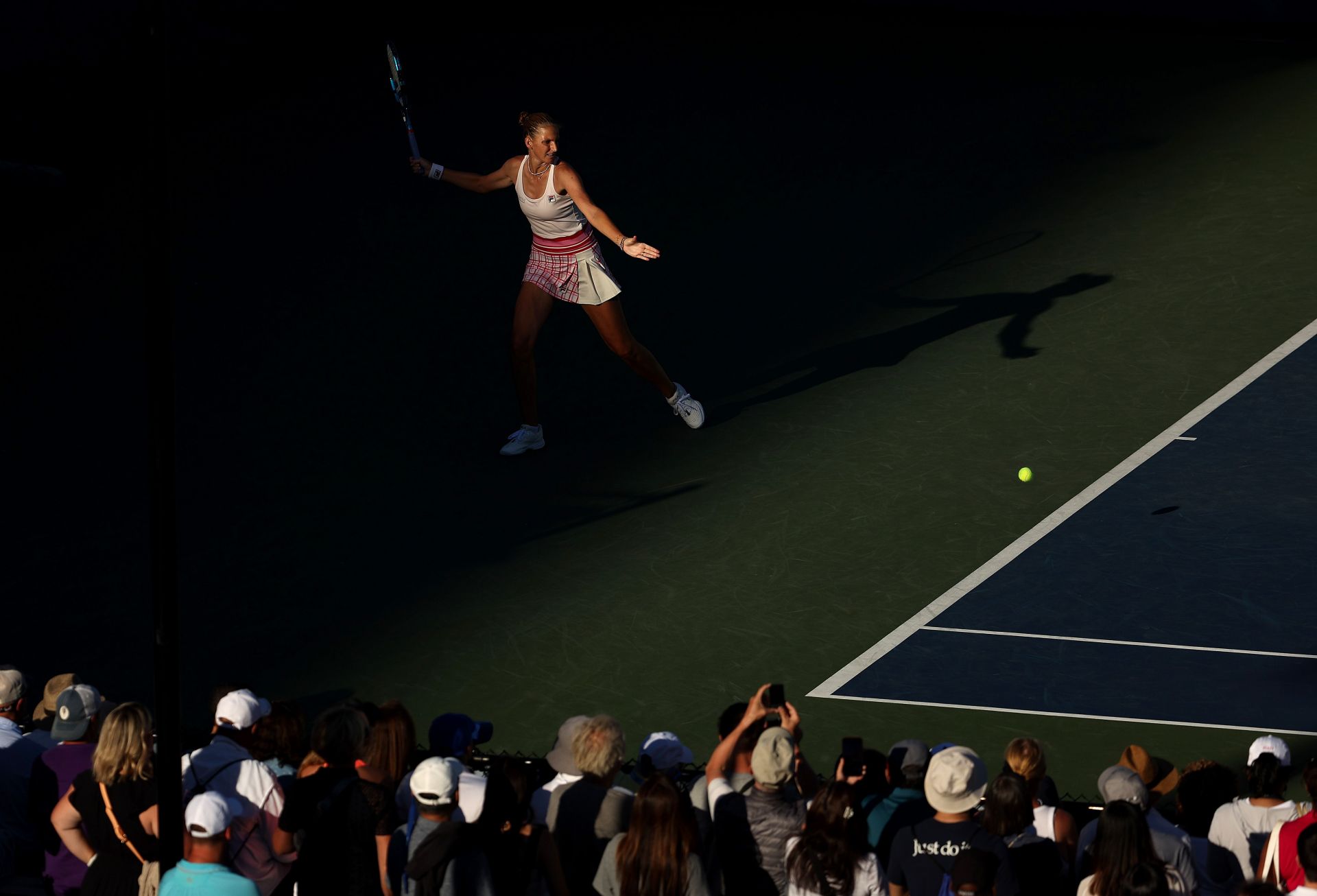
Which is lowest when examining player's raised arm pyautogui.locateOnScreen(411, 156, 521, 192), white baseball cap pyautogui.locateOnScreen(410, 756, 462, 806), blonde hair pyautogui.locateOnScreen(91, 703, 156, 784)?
white baseball cap pyautogui.locateOnScreen(410, 756, 462, 806)

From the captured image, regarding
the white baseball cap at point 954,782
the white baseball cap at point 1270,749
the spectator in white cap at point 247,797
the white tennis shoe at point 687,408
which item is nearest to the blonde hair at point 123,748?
the spectator in white cap at point 247,797

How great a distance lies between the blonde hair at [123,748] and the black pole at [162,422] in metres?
0.38

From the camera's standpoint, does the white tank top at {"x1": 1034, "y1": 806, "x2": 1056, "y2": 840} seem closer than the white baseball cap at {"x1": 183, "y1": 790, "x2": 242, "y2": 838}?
No

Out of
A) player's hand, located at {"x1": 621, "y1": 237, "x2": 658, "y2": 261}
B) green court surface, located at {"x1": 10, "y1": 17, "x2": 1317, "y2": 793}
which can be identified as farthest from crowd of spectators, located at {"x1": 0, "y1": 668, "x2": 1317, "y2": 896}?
player's hand, located at {"x1": 621, "y1": 237, "x2": 658, "y2": 261}

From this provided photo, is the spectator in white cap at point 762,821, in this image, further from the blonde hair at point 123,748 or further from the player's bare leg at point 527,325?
the player's bare leg at point 527,325

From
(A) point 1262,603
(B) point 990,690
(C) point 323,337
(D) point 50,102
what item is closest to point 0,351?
(C) point 323,337

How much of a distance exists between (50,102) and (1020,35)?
1002 cm

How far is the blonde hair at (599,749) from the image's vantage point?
7250mm

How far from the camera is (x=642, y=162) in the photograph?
18000 mm

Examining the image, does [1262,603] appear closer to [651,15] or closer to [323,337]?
[323,337]

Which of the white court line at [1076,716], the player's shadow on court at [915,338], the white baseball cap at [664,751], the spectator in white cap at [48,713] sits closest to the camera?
the white baseball cap at [664,751]

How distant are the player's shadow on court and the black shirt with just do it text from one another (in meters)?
7.09

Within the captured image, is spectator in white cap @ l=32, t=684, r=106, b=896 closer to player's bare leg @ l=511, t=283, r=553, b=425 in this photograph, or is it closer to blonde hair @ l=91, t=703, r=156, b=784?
blonde hair @ l=91, t=703, r=156, b=784

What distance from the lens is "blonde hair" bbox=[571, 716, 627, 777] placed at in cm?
725
